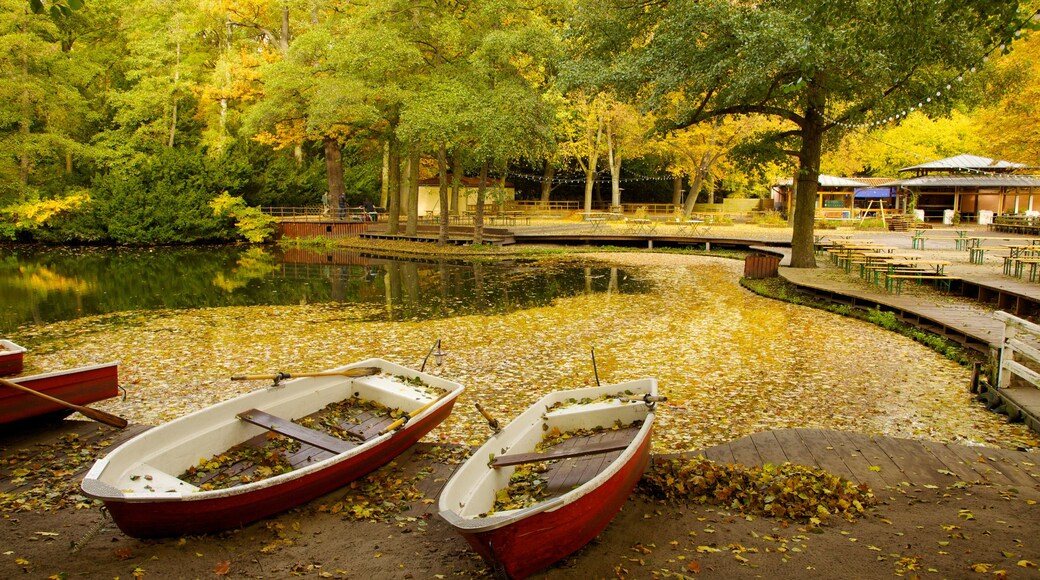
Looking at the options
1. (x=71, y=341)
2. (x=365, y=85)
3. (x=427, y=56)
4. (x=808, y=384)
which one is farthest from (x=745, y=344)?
(x=427, y=56)

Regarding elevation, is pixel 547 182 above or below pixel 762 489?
above

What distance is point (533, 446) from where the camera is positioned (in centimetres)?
640

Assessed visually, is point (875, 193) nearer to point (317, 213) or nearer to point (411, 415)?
point (317, 213)

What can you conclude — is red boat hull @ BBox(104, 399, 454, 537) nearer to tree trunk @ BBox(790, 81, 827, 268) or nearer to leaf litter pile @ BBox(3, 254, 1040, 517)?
leaf litter pile @ BBox(3, 254, 1040, 517)

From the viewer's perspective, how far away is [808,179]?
65.9 feet

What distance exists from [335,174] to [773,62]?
28.0 meters

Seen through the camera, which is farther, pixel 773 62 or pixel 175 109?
pixel 175 109

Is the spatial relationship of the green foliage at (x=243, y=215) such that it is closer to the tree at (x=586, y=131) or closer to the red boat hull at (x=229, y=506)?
the tree at (x=586, y=131)

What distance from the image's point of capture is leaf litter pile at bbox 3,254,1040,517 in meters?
8.59

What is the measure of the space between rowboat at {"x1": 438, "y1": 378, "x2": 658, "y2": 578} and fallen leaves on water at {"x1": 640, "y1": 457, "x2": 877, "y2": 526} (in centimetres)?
42

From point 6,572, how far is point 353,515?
2512 millimetres

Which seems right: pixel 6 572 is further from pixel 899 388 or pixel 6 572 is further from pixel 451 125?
pixel 451 125

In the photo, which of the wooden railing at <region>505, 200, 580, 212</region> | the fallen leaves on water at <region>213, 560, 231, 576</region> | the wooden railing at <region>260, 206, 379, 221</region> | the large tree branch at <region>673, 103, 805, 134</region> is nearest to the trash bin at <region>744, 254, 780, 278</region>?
the large tree branch at <region>673, 103, 805, 134</region>

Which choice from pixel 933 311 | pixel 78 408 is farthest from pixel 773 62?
pixel 78 408
